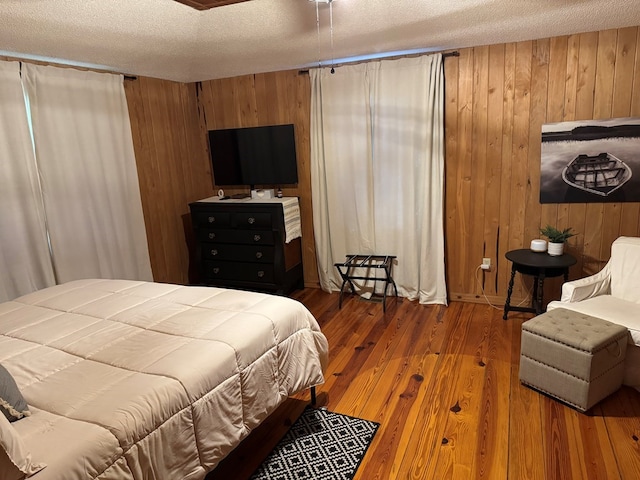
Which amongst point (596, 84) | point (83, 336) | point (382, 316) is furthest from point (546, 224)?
point (83, 336)

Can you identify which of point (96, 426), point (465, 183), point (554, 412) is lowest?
point (554, 412)

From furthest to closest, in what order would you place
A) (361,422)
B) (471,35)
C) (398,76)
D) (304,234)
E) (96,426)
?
(304,234), (398,76), (471,35), (361,422), (96,426)

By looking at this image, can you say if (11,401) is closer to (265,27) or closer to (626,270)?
(265,27)

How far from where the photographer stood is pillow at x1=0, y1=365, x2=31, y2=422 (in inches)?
54.9

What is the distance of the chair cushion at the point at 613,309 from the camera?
99.1 inches

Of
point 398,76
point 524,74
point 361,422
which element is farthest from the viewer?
point 398,76

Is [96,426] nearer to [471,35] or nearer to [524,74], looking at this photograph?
[471,35]

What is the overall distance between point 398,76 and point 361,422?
2923 mm

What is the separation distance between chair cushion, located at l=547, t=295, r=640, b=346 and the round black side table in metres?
0.40

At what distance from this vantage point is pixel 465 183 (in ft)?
12.8

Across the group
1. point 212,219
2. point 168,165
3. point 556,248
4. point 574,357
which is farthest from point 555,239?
point 168,165

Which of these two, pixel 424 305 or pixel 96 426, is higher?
pixel 96 426

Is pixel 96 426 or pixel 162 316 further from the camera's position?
pixel 162 316

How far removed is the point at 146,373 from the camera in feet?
5.47
